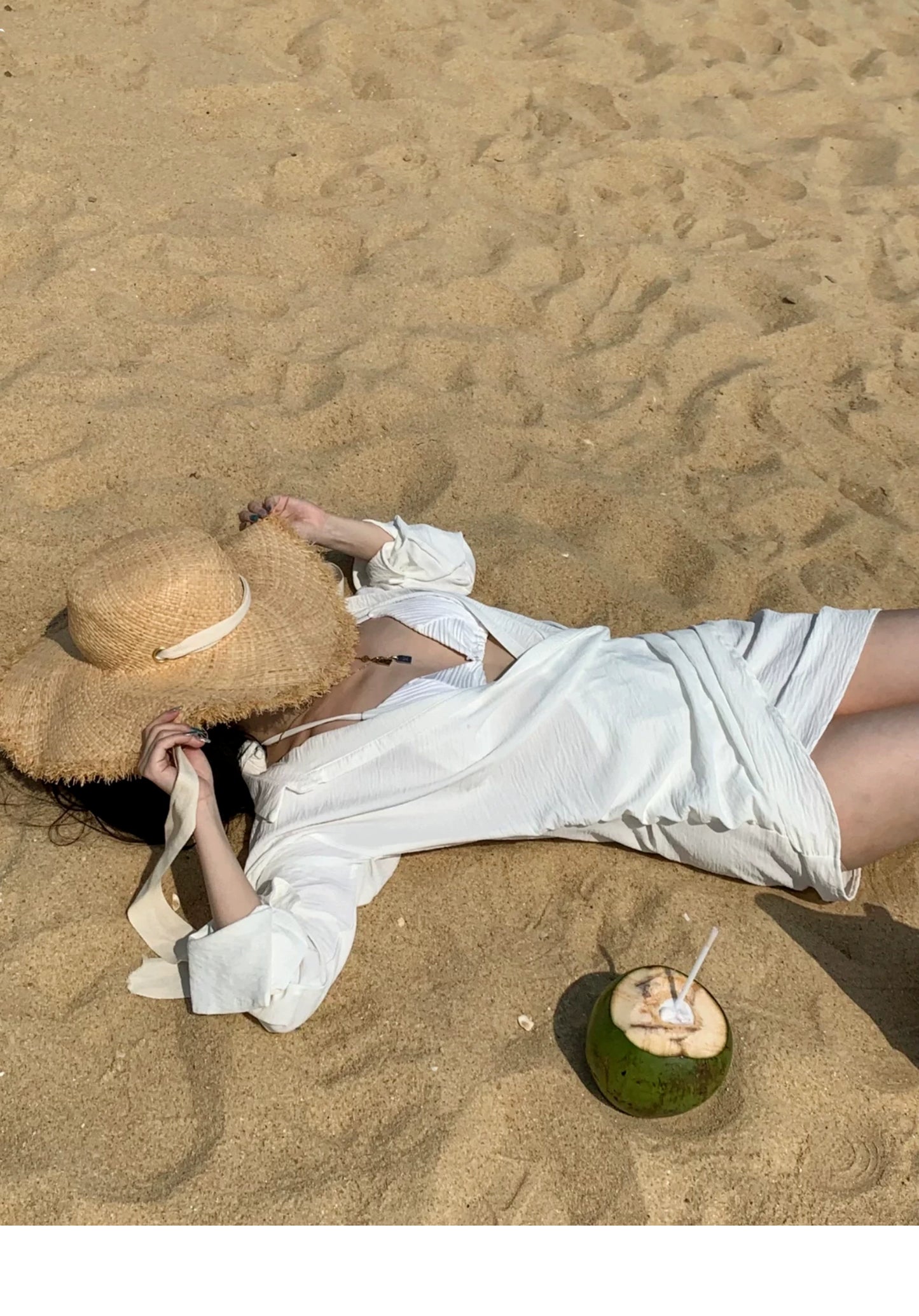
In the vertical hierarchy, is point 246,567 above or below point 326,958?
above

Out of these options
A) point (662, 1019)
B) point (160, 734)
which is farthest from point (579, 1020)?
point (160, 734)

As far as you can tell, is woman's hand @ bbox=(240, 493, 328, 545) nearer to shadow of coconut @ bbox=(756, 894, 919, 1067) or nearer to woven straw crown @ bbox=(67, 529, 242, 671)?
woven straw crown @ bbox=(67, 529, 242, 671)

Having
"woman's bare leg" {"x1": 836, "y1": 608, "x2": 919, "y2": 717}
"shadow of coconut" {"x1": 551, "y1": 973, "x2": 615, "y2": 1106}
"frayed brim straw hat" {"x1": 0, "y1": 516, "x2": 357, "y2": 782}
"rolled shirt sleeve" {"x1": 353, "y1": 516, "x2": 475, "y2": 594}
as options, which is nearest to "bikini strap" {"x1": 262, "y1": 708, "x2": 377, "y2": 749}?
"frayed brim straw hat" {"x1": 0, "y1": 516, "x2": 357, "y2": 782}

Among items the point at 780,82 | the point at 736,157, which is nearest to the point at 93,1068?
the point at 736,157

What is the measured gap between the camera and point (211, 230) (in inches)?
162

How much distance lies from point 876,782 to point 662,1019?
0.69 metres

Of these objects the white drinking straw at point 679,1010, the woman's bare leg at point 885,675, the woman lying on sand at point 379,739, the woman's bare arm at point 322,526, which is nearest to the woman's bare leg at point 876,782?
the woman lying on sand at point 379,739

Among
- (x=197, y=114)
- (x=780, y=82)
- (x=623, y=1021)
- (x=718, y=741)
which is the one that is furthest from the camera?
(x=780, y=82)

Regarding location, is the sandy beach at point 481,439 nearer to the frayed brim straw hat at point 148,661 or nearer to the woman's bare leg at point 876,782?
the woman's bare leg at point 876,782

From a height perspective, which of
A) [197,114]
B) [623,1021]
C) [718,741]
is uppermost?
[197,114]

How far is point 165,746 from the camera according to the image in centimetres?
214

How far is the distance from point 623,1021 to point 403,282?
2921 mm

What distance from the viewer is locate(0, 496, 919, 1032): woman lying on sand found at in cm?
217
